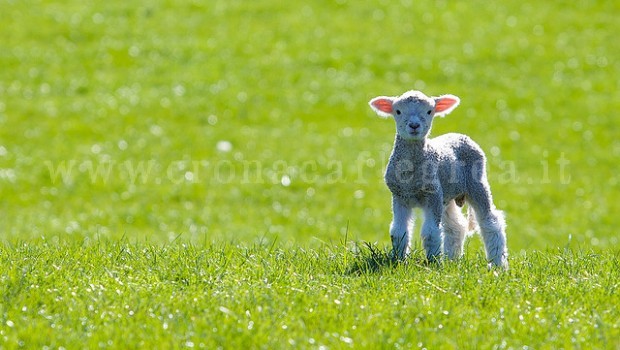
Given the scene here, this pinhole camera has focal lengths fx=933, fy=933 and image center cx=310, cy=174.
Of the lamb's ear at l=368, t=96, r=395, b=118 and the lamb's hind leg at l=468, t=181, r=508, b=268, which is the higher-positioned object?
the lamb's ear at l=368, t=96, r=395, b=118

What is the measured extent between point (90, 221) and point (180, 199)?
2086mm

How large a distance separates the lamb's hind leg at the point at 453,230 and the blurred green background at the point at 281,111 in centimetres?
791

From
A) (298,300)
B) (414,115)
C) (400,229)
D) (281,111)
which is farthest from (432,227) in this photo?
(281,111)

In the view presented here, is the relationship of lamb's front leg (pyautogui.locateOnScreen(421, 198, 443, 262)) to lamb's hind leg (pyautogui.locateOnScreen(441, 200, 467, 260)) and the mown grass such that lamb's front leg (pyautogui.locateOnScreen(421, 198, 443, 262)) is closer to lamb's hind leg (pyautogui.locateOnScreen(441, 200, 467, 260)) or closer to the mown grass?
the mown grass

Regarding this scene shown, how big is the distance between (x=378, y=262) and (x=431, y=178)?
2.76ft

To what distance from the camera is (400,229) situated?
760 centimetres

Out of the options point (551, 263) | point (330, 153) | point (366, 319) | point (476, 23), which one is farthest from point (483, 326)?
point (476, 23)

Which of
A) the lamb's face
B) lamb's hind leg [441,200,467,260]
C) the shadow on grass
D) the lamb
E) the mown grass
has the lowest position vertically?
the mown grass

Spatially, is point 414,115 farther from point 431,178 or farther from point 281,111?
point 281,111

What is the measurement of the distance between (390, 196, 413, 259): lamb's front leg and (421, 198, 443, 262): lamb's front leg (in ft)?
0.52

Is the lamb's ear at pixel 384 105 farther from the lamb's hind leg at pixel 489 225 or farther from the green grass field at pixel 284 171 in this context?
the green grass field at pixel 284 171

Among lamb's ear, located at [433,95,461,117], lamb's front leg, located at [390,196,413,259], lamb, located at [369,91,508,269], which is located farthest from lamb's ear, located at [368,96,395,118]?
lamb's front leg, located at [390,196,413,259]

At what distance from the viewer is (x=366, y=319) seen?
6.59 m

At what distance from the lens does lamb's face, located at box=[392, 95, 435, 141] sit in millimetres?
7540
